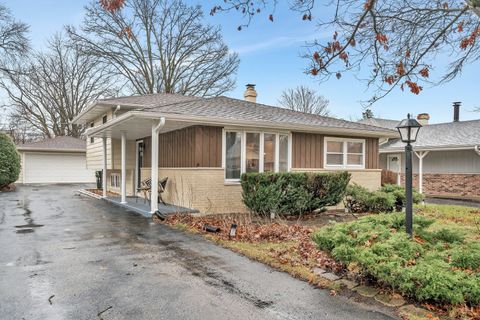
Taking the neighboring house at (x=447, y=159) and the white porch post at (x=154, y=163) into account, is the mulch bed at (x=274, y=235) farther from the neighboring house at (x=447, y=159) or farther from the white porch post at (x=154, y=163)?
the neighboring house at (x=447, y=159)

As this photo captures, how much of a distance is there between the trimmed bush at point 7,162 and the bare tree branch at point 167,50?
862 cm

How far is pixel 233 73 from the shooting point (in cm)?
2783

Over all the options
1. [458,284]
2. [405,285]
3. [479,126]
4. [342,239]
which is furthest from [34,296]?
[479,126]

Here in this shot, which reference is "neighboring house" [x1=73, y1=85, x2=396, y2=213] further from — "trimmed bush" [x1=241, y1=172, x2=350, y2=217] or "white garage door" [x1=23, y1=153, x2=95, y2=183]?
"white garage door" [x1=23, y1=153, x2=95, y2=183]

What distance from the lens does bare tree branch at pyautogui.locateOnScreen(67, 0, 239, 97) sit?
24828 mm

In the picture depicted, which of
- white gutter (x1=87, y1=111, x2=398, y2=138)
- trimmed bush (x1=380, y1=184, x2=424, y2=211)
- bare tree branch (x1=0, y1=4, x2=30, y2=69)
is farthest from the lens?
bare tree branch (x1=0, y1=4, x2=30, y2=69)

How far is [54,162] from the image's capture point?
1021 inches

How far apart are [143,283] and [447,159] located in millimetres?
18931

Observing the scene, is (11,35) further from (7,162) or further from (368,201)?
(368,201)

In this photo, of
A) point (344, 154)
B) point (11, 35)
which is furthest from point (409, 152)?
point (11, 35)

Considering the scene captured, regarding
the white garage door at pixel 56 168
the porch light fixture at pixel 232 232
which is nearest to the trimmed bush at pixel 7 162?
the white garage door at pixel 56 168

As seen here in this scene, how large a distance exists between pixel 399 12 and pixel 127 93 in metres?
25.4

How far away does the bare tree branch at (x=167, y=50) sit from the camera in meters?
24.8

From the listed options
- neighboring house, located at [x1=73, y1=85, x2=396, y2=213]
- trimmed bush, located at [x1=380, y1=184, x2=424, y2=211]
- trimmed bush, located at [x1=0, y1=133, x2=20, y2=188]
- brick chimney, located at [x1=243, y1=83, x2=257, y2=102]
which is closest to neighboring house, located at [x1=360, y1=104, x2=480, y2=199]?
neighboring house, located at [x1=73, y1=85, x2=396, y2=213]
